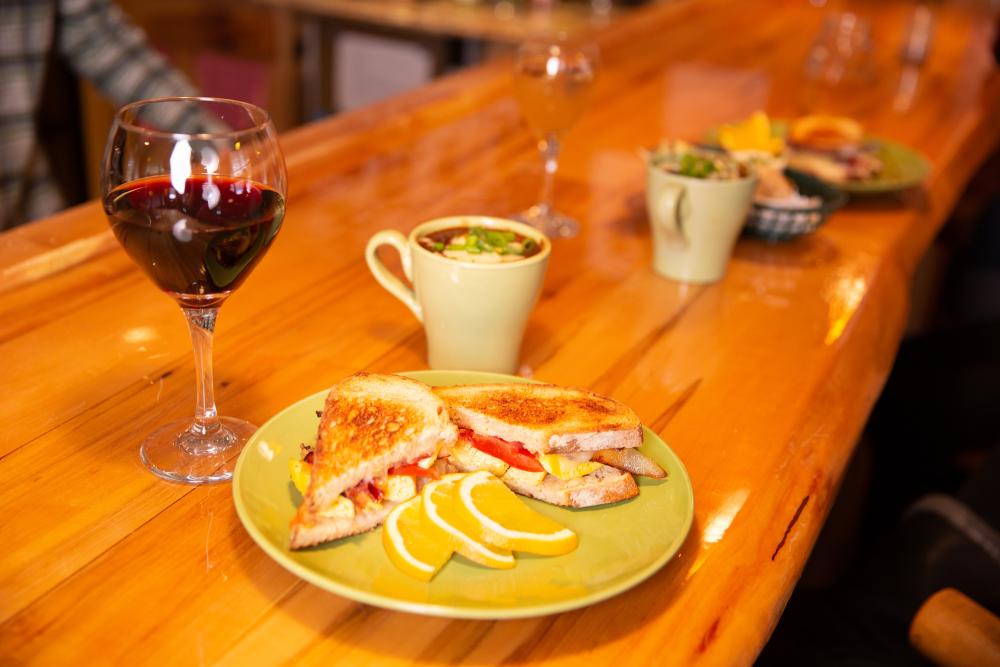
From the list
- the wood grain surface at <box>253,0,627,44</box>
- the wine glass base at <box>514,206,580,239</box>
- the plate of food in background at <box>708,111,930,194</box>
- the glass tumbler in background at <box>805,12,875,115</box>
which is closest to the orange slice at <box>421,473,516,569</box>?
the wine glass base at <box>514,206,580,239</box>

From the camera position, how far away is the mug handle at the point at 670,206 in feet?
4.10

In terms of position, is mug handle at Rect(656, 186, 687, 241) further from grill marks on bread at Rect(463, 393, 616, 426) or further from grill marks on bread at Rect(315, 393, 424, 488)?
grill marks on bread at Rect(315, 393, 424, 488)

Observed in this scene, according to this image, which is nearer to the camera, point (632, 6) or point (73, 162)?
point (73, 162)

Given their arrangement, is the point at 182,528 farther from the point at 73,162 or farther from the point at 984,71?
the point at 73,162

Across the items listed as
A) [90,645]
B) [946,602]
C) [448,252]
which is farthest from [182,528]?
[946,602]

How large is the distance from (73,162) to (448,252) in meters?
2.75

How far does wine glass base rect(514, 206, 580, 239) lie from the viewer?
4.69 feet

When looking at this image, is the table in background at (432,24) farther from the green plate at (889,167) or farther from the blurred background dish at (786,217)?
the blurred background dish at (786,217)

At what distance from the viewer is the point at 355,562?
718 millimetres

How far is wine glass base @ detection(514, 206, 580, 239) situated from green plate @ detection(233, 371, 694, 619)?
2.07 ft

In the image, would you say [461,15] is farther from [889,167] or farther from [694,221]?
[694,221]

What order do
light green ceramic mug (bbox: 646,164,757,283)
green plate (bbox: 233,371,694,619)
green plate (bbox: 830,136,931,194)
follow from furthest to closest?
green plate (bbox: 830,136,931,194) < light green ceramic mug (bbox: 646,164,757,283) < green plate (bbox: 233,371,694,619)

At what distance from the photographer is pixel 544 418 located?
0.83 m

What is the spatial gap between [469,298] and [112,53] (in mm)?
1541
